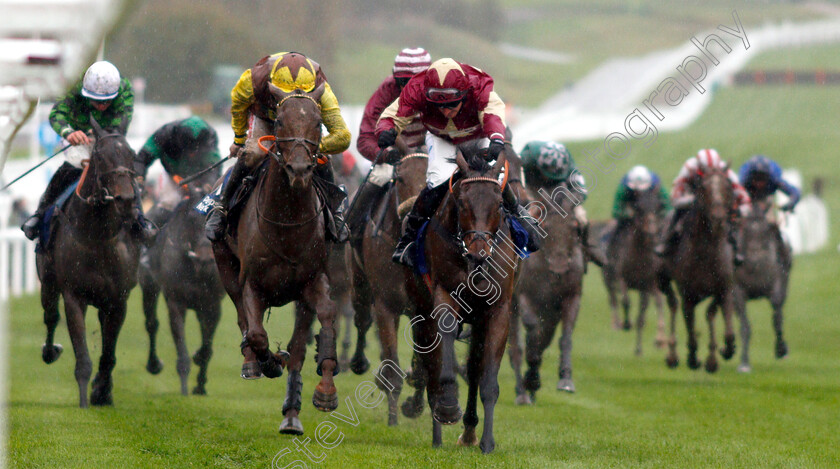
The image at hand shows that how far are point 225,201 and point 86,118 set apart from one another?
216 centimetres

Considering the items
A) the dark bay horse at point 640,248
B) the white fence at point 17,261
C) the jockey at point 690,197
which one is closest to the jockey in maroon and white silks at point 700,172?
the jockey at point 690,197

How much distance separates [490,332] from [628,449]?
131 centimetres

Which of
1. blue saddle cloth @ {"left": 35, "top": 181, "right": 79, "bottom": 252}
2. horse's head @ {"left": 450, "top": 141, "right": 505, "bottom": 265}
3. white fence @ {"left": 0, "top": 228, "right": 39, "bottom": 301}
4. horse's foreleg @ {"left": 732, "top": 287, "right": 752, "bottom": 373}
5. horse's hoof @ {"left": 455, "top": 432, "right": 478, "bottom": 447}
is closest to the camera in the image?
horse's head @ {"left": 450, "top": 141, "right": 505, "bottom": 265}

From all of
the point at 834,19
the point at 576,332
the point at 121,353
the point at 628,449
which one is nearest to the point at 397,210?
the point at 628,449

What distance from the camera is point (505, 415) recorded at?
9688 mm

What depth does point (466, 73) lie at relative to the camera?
800 cm

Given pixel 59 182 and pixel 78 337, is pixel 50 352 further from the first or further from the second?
pixel 59 182

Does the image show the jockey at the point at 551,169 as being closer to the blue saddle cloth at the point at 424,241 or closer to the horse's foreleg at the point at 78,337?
the blue saddle cloth at the point at 424,241

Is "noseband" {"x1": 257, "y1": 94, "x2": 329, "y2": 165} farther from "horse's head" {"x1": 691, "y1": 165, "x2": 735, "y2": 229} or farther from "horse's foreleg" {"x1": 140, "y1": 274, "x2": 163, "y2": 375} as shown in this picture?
"horse's head" {"x1": 691, "y1": 165, "x2": 735, "y2": 229}

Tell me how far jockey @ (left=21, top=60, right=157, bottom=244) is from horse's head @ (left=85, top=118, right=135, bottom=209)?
187mm

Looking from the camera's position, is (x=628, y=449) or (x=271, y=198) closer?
(x=271, y=198)

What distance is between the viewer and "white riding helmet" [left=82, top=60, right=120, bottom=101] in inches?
363

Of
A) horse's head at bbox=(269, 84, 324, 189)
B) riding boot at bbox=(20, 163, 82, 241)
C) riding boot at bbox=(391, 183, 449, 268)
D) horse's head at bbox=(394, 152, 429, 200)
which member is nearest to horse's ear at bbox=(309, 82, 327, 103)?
horse's head at bbox=(269, 84, 324, 189)

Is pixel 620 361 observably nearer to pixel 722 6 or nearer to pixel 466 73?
pixel 466 73
